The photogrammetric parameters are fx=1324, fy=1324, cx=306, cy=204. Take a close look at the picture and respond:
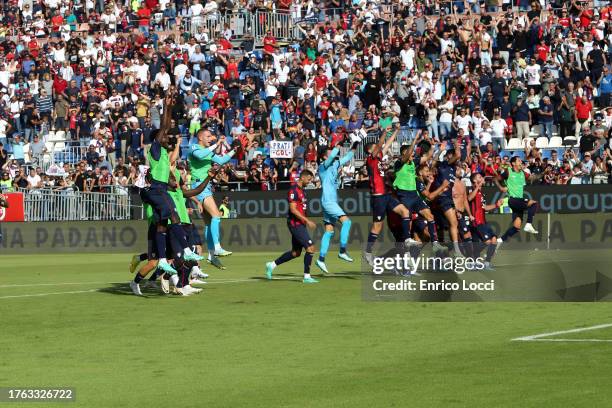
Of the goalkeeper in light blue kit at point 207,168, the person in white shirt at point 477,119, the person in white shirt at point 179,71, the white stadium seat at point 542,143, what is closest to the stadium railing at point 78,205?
the person in white shirt at point 179,71

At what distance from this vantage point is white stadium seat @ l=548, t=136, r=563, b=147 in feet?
129

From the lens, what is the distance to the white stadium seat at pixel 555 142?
39344 millimetres

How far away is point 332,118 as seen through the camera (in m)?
42.9

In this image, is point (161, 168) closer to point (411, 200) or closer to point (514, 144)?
point (411, 200)

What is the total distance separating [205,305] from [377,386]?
7.98 meters

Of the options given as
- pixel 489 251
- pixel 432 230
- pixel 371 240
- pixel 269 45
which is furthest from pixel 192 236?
pixel 269 45

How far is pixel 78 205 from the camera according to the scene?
42.5 meters

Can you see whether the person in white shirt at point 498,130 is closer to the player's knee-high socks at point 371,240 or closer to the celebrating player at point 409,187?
the player's knee-high socks at point 371,240

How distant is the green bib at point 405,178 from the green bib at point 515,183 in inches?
211

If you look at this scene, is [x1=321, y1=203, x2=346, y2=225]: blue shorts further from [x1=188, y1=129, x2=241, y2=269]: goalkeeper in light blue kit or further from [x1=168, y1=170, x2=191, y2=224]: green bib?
[x1=168, y1=170, x2=191, y2=224]: green bib

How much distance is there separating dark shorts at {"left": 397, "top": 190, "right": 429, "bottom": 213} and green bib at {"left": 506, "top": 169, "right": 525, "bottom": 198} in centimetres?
526

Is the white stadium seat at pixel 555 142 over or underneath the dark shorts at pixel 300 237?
over

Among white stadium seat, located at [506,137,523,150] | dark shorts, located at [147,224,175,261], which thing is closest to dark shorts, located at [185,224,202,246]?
dark shorts, located at [147,224,175,261]

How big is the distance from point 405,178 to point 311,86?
2089 cm
